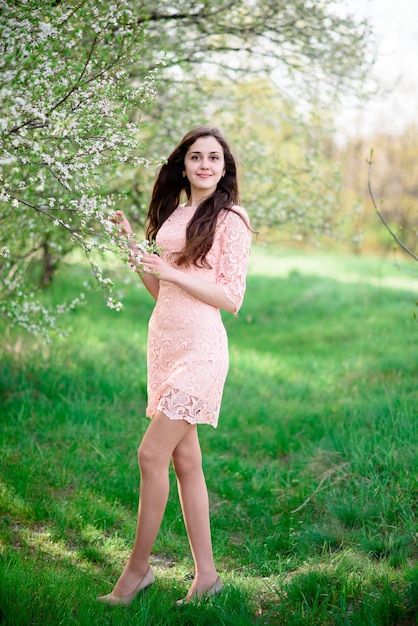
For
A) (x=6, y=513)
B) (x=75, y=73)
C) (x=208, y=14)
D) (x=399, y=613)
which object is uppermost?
(x=208, y=14)

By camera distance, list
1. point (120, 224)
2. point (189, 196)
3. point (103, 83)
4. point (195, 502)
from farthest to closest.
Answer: point (189, 196), point (195, 502), point (103, 83), point (120, 224)

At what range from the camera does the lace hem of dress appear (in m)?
3.12

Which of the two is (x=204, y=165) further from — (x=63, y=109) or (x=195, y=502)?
(x=195, y=502)

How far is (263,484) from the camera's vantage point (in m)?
4.74

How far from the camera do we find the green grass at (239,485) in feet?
10.1

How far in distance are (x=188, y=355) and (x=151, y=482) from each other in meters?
0.64

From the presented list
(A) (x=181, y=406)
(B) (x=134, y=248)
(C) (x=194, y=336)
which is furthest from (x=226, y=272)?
(A) (x=181, y=406)

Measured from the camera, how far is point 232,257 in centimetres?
326

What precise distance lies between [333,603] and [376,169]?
93.7ft

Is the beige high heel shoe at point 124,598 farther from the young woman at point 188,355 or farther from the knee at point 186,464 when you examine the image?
the knee at point 186,464

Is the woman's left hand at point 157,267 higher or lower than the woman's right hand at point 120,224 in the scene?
lower

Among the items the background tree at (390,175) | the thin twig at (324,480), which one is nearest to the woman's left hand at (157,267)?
the thin twig at (324,480)

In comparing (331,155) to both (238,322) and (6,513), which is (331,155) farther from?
(6,513)

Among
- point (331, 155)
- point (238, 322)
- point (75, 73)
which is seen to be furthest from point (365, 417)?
point (331, 155)
